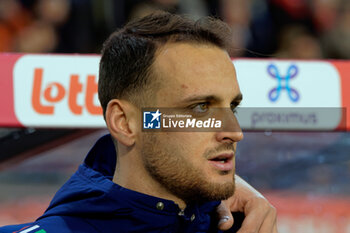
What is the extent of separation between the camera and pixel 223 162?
50.2 inches

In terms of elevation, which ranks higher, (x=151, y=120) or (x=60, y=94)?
(x=151, y=120)

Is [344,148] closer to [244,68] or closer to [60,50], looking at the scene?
[244,68]

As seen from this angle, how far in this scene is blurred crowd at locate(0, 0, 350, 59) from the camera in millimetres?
3340

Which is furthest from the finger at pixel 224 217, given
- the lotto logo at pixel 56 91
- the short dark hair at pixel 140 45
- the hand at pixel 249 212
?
the lotto logo at pixel 56 91

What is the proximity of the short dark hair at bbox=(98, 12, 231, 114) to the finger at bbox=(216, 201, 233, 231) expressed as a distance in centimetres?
40

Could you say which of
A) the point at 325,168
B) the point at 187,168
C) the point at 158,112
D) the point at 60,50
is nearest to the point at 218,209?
the point at 187,168

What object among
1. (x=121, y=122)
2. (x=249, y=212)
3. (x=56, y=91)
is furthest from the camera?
(x=56, y=91)

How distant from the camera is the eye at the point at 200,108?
4.25 ft

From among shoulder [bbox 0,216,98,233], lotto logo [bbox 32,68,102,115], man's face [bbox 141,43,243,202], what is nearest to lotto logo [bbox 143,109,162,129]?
man's face [bbox 141,43,243,202]

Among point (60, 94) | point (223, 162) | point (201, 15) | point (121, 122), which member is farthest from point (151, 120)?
point (201, 15)

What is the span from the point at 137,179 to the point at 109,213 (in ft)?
0.38

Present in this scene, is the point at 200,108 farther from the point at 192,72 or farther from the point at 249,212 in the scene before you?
the point at 249,212

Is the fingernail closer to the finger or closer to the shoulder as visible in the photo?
the finger

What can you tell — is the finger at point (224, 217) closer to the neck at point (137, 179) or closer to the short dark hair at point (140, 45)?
the neck at point (137, 179)
